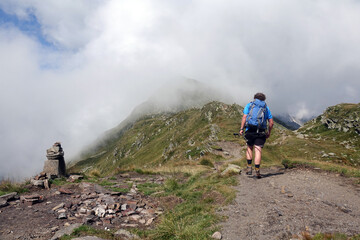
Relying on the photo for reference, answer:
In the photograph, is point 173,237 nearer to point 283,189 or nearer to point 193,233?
point 193,233

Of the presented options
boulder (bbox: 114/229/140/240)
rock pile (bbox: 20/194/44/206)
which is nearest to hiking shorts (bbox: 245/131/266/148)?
boulder (bbox: 114/229/140/240)

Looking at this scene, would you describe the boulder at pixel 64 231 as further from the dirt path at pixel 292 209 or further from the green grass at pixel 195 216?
the dirt path at pixel 292 209

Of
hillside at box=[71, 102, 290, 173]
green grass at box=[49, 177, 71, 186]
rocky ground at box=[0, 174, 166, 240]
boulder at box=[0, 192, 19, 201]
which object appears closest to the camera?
rocky ground at box=[0, 174, 166, 240]

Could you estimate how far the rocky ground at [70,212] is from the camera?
7164mm

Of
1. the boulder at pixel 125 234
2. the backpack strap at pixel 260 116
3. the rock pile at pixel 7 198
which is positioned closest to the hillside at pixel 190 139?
the rock pile at pixel 7 198

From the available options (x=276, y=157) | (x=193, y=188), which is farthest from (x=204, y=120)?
(x=193, y=188)

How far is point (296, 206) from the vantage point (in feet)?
21.5

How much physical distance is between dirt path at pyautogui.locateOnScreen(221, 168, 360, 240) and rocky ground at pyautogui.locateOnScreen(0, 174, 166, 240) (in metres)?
3.26

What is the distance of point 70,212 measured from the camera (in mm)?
8656

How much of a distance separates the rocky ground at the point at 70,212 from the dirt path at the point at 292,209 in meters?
3.26

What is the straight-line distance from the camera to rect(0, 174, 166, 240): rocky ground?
23.5 ft

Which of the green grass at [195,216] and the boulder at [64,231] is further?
the boulder at [64,231]

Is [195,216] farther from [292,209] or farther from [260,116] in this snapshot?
[260,116]

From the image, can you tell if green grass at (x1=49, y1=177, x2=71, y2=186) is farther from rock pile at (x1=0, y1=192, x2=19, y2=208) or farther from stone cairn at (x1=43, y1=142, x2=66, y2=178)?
rock pile at (x1=0, y1=192, x2=19, y2=208)
